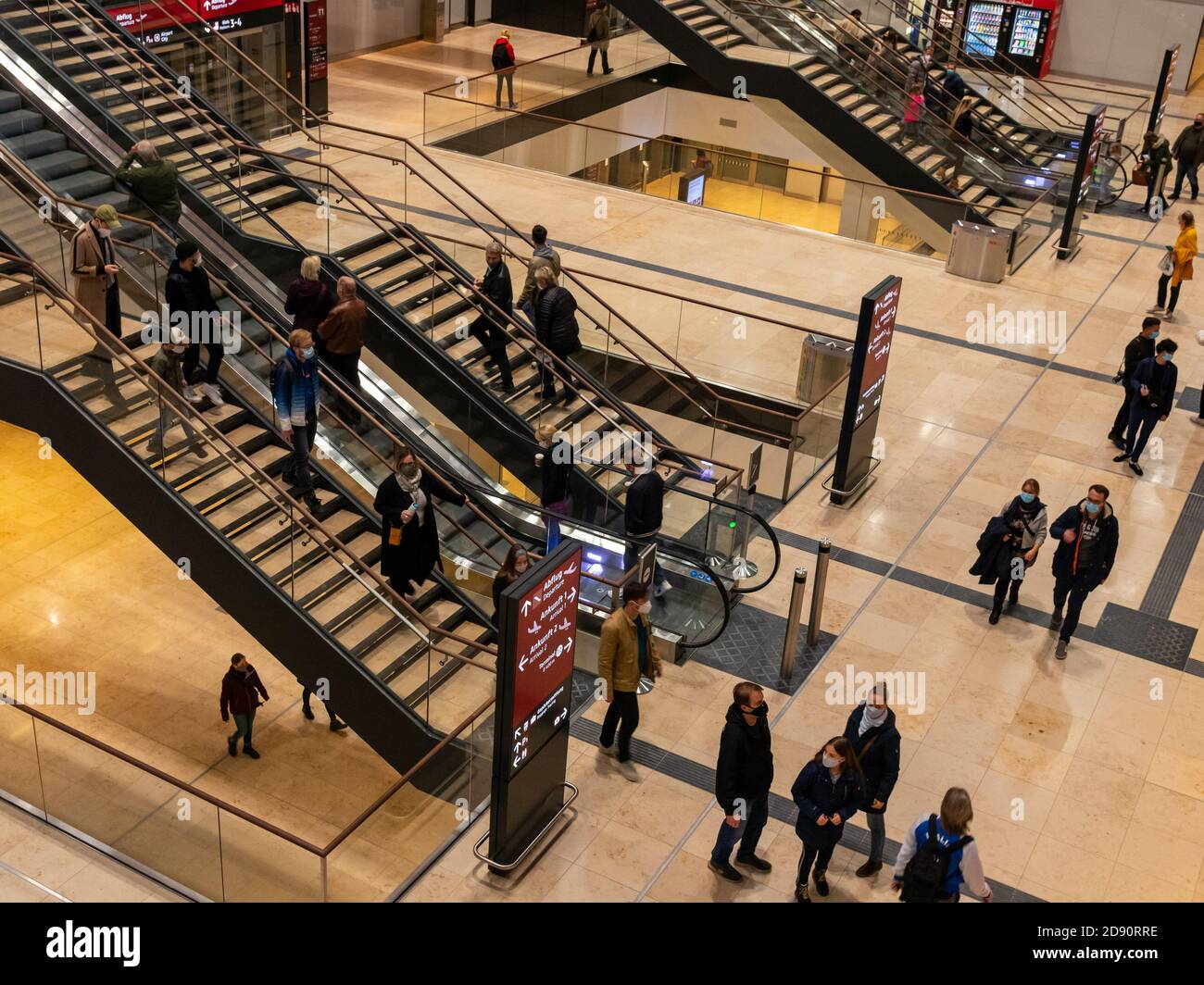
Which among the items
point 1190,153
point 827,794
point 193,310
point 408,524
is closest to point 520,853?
point 827,794

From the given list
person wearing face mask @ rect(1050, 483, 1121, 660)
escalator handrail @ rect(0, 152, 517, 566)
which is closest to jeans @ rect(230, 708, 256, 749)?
escalator handrail @ rect(0, 152, 517, 566)

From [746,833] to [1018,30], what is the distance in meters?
28.8

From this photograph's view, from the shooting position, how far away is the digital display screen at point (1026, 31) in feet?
107

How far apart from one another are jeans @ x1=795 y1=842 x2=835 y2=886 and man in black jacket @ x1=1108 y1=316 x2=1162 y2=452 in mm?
7918

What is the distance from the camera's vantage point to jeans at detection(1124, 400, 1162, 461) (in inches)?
570

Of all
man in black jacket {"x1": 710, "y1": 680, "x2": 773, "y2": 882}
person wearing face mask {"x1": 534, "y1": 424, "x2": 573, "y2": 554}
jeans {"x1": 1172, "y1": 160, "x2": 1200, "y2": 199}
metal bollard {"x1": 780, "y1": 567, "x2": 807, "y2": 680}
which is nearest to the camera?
man in black jacket {"x1": 710, "y1": 680, "x2": 773, "y2": 882}

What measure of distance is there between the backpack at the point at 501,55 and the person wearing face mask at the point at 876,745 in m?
20.4

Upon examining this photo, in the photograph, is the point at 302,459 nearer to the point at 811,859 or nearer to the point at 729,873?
the point at 729,873

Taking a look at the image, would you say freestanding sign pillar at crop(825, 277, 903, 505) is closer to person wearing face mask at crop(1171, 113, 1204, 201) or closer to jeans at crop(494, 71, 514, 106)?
jeans at crop(494, 71, 514, 106)

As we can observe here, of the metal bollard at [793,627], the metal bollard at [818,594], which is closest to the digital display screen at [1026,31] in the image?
the metal bollard at [818,594]

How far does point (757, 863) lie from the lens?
910 centimetres

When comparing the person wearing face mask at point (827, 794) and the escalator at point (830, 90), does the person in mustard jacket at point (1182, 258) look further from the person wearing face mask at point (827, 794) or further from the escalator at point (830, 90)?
the person wearing face mask at point (827, 794)
